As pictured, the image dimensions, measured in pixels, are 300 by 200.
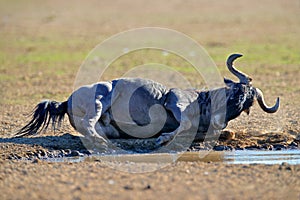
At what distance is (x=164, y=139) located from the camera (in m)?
9.82

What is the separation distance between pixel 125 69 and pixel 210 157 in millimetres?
8322

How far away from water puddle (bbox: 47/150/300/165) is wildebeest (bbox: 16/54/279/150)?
0.70 meters

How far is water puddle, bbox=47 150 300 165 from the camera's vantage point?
8.95 metres

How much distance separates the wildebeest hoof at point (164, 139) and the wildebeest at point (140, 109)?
23cm

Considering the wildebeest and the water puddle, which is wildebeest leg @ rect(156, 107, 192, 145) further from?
the water puddle

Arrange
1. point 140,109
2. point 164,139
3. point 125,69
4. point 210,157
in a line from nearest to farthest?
1. point 210,157
2. point 164,139
3. point 140,109
4. point 125,69

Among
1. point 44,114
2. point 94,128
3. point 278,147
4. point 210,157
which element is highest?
point 44,114

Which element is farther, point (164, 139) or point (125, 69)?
point (125, 69)

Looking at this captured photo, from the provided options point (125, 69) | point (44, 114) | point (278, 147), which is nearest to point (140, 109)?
point (44, 114)

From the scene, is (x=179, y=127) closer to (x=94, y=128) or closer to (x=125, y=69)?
(x=94, y=128)

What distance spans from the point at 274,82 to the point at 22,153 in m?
7.31

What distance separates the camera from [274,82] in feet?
50.0

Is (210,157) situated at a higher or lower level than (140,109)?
lower

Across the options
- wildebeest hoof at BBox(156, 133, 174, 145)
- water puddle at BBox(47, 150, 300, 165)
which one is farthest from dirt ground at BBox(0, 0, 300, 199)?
wildebeest hoof at BBox(156, 133, 174, 145)
